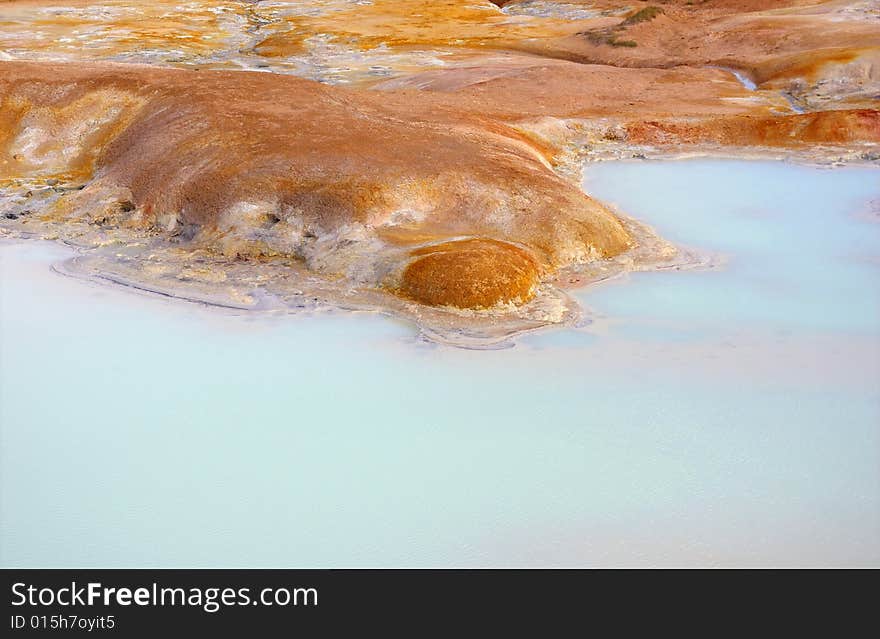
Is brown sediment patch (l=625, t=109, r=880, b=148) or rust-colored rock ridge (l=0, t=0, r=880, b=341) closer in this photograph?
rust-colored rock ridge (l=0, t=0, r=880, b=341)

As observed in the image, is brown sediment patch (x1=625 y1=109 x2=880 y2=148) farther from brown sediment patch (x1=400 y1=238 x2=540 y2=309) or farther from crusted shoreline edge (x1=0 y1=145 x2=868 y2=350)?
brown sediment patch (x1=400 y1=238 x2=540 y2=309)

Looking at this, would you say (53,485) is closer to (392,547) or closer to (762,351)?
(392,547)

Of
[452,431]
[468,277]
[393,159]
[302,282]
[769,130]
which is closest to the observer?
[452,431]

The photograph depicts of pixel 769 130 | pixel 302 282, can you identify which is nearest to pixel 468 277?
pixel 302 282

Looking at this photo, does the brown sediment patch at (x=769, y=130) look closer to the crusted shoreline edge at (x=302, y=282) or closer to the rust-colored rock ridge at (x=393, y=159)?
the rust-colored rock ridge at (x=393, y=159)

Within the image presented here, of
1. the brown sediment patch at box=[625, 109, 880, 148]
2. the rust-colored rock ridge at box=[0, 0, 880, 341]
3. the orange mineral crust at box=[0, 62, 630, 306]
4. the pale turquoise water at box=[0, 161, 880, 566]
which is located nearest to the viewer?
the pale turquoise water at box=[0, 161, 880, 566]

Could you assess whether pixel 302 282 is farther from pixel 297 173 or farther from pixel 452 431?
pixel 452 431

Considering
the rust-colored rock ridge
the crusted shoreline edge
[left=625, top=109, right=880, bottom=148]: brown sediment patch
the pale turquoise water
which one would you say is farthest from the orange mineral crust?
[left=625, top=109, right=880, bottom=148]: brown sediment patch
